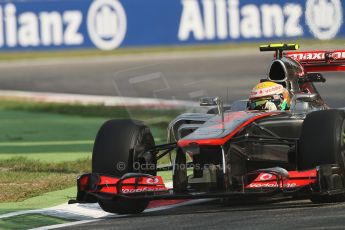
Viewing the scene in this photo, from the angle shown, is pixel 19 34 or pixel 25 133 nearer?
pixel 25 133

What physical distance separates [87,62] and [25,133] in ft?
42.8

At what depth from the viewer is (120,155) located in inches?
362

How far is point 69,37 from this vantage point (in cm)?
2691

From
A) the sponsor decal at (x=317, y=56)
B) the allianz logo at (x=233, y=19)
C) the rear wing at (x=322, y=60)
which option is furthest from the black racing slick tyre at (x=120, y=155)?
the allianz logo at (x=233, y=19)

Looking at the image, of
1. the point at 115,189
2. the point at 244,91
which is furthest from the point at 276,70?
the point at 244,91

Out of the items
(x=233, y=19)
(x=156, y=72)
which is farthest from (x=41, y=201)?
(x=233, y=19)

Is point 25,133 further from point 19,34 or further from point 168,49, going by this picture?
point 168,49

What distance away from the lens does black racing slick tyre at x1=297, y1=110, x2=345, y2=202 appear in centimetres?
884

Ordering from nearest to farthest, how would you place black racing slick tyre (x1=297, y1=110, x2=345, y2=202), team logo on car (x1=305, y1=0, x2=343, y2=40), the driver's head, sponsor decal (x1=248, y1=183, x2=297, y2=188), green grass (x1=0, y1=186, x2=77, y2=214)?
sponsor decal (x1=248, y1=183, x2=297, y2=188) < black racing slick tyre (x1=297, y1=110, x2=345, y2=202) < green grass (x1=0, y1=186, x2=77, y2=214) < the driver's head < team logo on car (x1=305, y1=0, x2=343, y2=40)

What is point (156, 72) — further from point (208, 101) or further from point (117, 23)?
point (208, 101)

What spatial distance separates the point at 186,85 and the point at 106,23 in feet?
46.4

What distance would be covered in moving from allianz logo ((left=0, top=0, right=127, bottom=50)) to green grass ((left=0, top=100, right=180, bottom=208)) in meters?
4.98

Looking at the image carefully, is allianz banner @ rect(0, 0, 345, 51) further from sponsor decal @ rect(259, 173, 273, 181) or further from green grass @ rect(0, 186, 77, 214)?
sponsor decal @ rect(259, 173, 273, 181)

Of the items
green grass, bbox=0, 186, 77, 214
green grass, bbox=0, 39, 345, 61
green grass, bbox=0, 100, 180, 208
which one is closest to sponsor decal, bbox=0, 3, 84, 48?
green grass, bbox=0, 39, 345, 61
